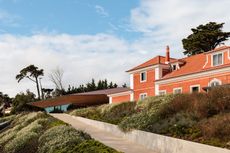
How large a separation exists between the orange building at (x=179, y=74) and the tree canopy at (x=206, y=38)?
54.3ft

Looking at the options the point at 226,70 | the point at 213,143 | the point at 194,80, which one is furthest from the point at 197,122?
the point at 194,80

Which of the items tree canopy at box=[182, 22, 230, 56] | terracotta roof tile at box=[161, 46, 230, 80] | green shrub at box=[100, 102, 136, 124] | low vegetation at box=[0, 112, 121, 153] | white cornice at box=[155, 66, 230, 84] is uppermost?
tree canopy at box=[182, 22, 230, 56]

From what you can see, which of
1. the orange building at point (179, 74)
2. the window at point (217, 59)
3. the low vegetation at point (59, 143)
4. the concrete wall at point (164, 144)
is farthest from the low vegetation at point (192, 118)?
the window at point (217, 59)

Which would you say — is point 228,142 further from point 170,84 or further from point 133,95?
point 133,95

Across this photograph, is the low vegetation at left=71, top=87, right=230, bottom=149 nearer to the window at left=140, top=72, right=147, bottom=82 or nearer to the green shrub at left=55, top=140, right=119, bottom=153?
the green shrub at left=55, top=140, right=119, bottom=153

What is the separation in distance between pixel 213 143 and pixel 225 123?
1171 millimetres

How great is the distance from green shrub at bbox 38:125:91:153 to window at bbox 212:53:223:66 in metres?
19.2

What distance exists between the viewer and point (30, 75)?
8719 cm

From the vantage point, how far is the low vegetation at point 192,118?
38.3 feet

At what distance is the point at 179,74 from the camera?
34.5 metres

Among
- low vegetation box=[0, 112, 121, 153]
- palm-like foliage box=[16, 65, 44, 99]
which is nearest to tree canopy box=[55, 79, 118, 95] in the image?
palm-like foliage box=[16, 65, 44, 99]

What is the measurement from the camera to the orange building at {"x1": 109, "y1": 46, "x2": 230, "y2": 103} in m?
30.1

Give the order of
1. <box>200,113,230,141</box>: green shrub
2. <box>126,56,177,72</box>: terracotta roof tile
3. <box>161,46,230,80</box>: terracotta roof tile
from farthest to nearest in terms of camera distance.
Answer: <box>126,56,177,72</box>: terracotta roof tile → <box>161,46,230,80</box>: terracotta roof tile → <box>200,113,230,141</box>: green shrub

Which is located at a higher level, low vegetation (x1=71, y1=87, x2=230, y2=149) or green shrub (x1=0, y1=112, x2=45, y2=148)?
low vegetation (x1=71, y1=87, x2=230, y2=149)
